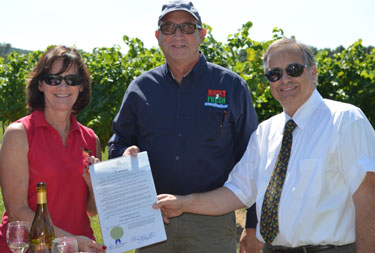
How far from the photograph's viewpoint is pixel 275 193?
9.18 feet

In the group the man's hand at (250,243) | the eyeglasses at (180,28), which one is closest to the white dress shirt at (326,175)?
the man's hand at (250,243)

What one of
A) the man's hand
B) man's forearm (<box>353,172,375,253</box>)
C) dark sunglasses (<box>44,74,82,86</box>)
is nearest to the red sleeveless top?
dark sunglasses (<box>44,74,82,86</box>)

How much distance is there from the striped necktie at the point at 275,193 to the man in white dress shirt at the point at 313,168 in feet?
0.09

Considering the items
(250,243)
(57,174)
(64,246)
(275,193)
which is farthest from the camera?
(250,243)

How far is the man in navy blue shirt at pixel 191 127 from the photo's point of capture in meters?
3.39

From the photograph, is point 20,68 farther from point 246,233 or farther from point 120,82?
point 246,233

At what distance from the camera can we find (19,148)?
3053 millimetres

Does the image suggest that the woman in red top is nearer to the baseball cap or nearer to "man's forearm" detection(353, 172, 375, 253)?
the baseball cap

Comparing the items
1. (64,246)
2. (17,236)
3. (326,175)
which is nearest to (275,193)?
(326,175)

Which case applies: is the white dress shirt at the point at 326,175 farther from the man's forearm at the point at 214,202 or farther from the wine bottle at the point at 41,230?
the wine bottle at the point at 41,230

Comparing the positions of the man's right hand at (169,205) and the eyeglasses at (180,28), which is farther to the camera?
the eyeglasses at (180,28)

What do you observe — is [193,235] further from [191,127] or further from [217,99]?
[217,99]

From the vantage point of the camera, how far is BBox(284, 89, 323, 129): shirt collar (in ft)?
9.46

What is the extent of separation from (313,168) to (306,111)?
42cm
